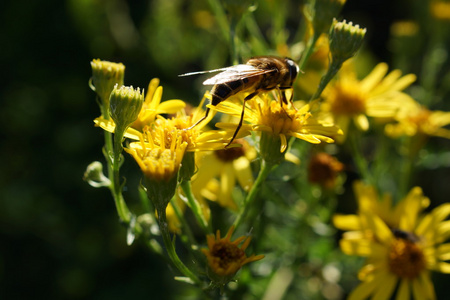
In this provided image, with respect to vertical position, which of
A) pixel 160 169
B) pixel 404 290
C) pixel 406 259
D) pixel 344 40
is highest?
pixel 344 40

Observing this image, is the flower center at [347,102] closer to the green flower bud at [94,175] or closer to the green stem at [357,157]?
the green stem at [357,157]

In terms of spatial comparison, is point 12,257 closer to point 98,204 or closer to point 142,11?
point 98,204

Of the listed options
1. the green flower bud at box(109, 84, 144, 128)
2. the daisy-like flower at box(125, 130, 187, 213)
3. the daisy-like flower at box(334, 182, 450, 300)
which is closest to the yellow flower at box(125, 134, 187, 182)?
the daisy-like flower at box(125, 130, 187, 213)

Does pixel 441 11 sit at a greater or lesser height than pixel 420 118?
greater

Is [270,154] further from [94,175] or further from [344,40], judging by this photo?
[94,175]

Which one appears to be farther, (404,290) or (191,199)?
(404,290)

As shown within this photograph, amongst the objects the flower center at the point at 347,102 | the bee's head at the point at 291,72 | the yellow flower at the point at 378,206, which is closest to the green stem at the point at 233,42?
the bee's head at the point at 291,72

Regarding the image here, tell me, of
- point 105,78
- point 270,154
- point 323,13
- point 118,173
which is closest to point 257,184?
point 270,154

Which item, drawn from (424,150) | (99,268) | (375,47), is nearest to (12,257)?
(99,268)
